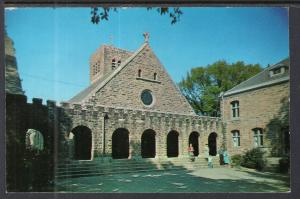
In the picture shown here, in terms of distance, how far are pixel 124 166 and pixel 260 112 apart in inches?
131

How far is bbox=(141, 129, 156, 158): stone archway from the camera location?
33.1 ft

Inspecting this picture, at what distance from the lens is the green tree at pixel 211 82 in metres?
9.25

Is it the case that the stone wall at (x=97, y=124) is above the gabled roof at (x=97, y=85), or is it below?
below

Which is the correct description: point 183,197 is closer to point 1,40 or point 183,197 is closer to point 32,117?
point 32,117

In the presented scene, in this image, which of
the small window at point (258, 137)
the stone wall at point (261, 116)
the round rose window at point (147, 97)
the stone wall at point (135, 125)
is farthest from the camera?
the round rose window at point (147, 97)

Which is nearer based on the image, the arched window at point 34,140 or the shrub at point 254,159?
the arched window at point 34,140

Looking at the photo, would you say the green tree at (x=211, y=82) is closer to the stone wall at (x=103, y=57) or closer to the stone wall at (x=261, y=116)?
the stone wall at (x=261, y=116)

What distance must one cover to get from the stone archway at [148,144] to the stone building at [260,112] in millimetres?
1778

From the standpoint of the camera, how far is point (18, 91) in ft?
29.7

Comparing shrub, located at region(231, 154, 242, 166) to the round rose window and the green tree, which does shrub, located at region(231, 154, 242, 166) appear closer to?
the green tree

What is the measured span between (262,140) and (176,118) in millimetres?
2222

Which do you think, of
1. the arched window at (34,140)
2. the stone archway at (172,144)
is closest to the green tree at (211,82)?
the stone archway at (172,144)

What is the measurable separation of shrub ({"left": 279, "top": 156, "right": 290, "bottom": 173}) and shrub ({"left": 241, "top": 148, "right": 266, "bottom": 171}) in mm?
418

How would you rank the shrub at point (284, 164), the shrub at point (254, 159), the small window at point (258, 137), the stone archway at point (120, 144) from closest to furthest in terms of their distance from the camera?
the shrub at point (284, 164) < the small window at point (258, 137) < the shrub at point (254, 159) < the stone archway at point (120, 144)
